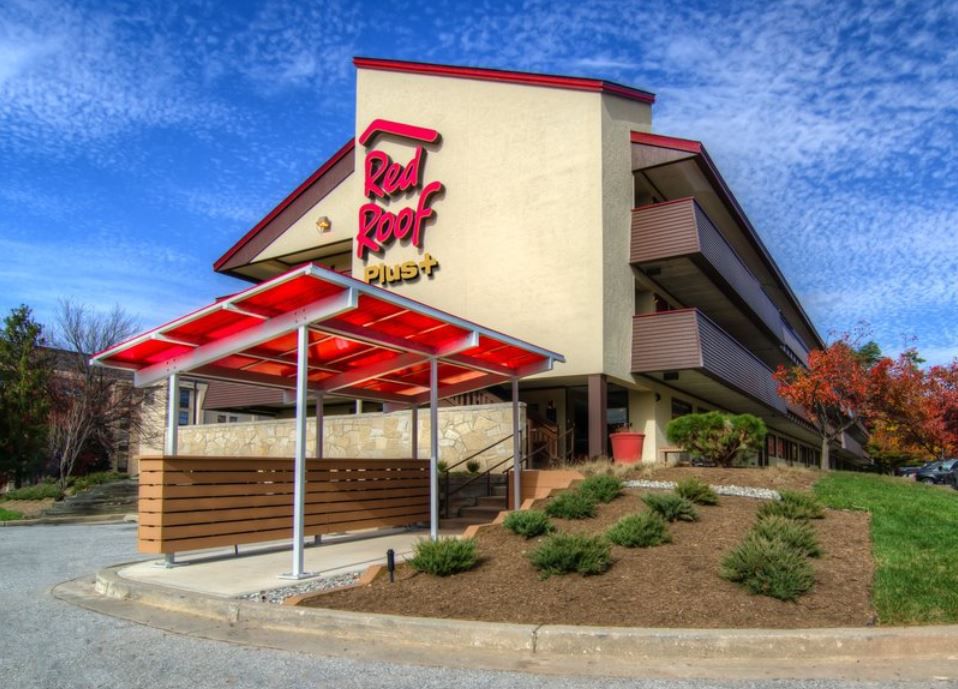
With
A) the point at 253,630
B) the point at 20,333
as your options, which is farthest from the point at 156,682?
the point at 20,333

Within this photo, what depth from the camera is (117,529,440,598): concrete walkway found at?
8352 millimetres

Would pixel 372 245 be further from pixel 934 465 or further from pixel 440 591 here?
pixel 934 465

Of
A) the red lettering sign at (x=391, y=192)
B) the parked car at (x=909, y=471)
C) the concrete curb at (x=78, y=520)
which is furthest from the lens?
the parked car at (x=909, y=471)

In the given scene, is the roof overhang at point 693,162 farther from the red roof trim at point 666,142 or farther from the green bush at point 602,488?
the green bush at point 602,488

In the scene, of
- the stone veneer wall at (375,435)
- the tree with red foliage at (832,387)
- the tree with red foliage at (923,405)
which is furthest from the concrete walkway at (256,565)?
the tree with red foliage at (923,405)

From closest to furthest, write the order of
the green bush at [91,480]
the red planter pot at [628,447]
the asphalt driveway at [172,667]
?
the asphalt driveway at [172,667] < the red planter pot at [628,447] < the green bush at [91,480]

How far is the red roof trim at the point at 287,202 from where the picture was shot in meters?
23.1

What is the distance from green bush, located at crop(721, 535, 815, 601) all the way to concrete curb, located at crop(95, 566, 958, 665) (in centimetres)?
85

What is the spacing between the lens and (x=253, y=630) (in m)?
6.79

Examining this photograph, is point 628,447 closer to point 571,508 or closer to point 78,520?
point 571,508

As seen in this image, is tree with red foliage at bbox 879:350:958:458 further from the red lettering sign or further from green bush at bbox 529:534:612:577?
green bush at bbox 529:534:612:577

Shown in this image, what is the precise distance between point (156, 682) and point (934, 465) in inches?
1569

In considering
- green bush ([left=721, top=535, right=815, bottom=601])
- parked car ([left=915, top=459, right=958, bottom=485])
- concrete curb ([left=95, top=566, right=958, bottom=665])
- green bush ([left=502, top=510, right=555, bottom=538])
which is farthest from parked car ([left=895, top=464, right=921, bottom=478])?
concrete curb ([left=95, top=566, right=958, bottom=665])

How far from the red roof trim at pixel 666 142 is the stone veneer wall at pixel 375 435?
736 cm
